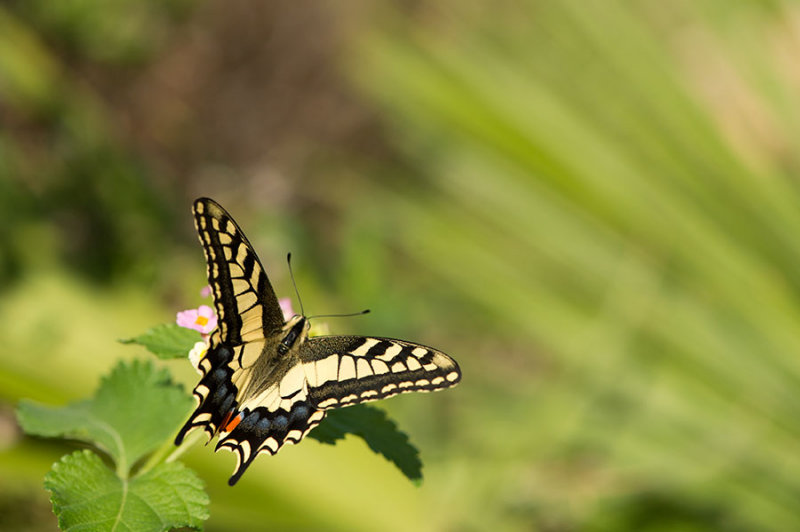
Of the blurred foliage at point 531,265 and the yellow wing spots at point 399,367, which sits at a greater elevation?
the blurred foliage at point 531,265

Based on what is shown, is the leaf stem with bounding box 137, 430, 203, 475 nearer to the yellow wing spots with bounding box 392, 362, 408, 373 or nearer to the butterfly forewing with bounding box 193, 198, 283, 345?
the butterfly forewing with bounding box 193, 198, 283, 345

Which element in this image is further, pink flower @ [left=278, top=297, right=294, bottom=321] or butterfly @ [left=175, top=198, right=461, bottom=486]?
pink flower @ [left=278, top=297, right=294, bottom=321]

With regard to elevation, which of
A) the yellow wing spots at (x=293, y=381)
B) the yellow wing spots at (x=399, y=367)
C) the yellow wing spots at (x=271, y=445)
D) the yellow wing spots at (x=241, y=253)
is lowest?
the yellow wing spots at (x=271, y=445)

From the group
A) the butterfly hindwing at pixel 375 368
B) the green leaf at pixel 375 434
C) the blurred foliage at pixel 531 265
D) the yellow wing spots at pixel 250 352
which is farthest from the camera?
the blurred foliage at pixel 531 265

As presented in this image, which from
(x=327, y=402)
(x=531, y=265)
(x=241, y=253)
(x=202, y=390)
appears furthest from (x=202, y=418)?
(x=531, y=265)

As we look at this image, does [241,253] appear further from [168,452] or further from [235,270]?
[168,452]

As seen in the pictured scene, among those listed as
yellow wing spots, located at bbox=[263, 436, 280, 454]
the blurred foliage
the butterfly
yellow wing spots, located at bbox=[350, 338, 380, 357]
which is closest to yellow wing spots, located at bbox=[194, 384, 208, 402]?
the butterfly

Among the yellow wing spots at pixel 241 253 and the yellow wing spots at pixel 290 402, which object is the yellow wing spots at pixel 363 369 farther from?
the yellow wing spots at pixel 241 253

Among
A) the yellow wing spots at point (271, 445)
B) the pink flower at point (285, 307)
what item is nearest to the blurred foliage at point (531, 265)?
the pink flower at point (285, 307)
